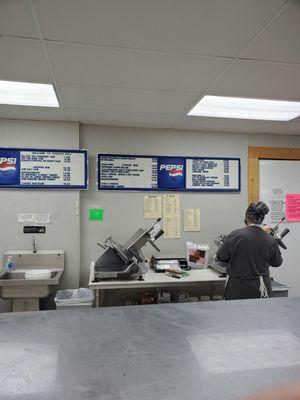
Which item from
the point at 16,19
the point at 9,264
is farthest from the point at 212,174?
the point at 16,19

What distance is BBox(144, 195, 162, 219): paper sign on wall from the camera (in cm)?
327

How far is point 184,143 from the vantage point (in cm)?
335

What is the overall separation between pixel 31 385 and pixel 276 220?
3489 mm

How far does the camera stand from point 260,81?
2.03 meters

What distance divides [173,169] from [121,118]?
843mm

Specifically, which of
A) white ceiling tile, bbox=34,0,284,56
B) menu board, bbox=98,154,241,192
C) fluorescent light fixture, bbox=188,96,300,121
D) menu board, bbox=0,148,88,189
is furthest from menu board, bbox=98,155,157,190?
white ceiling tile, bbox=34,0,284,56

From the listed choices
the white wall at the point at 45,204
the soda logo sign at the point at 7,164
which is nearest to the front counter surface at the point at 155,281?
the white wall at the point at 45,204

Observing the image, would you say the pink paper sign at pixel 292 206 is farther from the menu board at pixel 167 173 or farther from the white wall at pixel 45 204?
the white wall at pixel 45 204

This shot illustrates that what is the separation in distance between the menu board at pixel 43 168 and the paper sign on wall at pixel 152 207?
731 mm

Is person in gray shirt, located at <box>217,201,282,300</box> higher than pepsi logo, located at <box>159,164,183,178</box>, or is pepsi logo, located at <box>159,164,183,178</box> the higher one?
pepsi logo, located at <box>159,164,183,178</box>

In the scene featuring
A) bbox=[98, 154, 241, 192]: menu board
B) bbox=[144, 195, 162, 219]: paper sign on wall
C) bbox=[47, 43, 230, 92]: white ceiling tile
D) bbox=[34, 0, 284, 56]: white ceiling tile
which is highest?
bbox=[47, 43, 230, 92]: white ceiling tile

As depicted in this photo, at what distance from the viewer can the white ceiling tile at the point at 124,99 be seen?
221cm

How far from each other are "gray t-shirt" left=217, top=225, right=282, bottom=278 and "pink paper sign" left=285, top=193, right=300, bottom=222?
4.43ft

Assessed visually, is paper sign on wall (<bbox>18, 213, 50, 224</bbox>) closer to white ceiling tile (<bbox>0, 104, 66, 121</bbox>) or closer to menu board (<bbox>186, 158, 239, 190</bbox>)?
white ceiling tile (<bbox>0, 104, 66, 121</bbox>)
